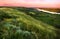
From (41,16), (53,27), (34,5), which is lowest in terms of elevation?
(53,27)

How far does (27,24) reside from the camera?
186 centimetres

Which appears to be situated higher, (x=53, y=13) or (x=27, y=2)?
(x=27, y=2)

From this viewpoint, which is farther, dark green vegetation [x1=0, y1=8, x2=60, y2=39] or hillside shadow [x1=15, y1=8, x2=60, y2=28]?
hillside shadow [x1=15, y1=8, x2=60, y2=28]

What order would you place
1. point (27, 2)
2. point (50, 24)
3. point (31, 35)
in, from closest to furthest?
1. point (31, 35)
2. point (50, 24)
3. point (27, 2)

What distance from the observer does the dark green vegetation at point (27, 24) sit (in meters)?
1.77

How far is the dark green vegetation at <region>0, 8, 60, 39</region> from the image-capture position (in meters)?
1.77

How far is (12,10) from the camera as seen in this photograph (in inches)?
78.1

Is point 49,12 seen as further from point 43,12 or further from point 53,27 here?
point 53,27

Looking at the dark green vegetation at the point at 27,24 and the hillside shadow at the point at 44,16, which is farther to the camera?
the hillside shadow at the point at 44,16

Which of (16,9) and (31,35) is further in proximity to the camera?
(16,9)

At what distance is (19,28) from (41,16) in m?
0.40

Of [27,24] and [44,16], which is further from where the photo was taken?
[44,16]

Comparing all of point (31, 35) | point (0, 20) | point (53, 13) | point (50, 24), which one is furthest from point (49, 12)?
point (0, 20)

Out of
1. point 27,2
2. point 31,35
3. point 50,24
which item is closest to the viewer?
point 31,35
